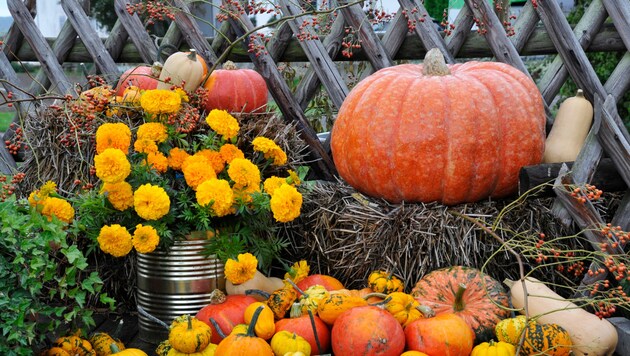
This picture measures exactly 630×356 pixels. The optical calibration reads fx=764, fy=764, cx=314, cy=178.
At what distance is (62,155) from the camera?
3434 millimetres

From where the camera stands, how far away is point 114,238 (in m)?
2.74

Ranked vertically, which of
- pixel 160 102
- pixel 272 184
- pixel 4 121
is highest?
pixel 160 102

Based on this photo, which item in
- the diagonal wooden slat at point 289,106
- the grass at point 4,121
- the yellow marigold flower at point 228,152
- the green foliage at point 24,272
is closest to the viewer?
the green foliage at point 24,272

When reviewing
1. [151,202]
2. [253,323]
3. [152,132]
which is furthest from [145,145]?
[253,323]

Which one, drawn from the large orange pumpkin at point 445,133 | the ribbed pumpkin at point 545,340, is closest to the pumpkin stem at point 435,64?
the large orange pumpkin at point 445,133

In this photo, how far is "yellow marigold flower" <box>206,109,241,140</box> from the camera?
120 inches

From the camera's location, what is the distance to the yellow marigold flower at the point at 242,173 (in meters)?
2.88

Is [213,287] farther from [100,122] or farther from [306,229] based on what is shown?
[100,122]

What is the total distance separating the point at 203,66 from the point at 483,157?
4.44ft

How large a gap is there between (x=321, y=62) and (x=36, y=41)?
1718 millimetres

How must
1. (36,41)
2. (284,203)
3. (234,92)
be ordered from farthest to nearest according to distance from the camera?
1. (36,41)
2. (234,92)
3. (284,203)

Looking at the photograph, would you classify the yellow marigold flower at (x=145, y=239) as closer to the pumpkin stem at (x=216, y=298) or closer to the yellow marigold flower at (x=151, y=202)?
the yellow marigold flower at (x=151, y=202)

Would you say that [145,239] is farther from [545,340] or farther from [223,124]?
[545,340]

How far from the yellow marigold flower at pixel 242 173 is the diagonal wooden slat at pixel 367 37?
1.11 m
